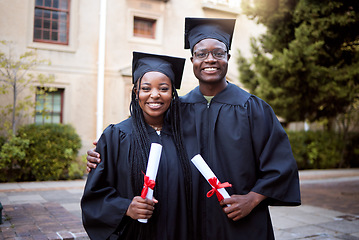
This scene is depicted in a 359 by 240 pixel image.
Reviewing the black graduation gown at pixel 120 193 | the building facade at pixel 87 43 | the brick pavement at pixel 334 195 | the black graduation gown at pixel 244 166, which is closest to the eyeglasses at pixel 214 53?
the black graduation gown at pixel 244 166

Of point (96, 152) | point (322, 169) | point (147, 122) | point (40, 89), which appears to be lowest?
point (322, 169)

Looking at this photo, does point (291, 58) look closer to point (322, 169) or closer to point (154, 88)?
point (154, 88)

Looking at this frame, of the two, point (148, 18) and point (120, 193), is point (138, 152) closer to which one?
point (120, 193)

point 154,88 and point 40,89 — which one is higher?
point 40,89

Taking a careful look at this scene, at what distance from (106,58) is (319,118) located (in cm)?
667

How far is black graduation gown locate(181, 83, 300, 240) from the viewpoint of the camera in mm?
2205

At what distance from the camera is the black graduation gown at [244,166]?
2.21 m

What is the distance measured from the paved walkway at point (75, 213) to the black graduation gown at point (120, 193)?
2455 millimetres

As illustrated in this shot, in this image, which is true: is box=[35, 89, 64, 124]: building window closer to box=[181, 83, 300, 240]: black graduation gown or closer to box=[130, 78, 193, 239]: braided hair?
box=[130, 78, 193, 239]: braided hair

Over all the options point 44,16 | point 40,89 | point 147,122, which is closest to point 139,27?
point 44,16

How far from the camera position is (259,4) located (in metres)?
7.47

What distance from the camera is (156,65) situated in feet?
7.61

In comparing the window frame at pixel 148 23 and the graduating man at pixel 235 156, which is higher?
the window frame at pixel 148 23

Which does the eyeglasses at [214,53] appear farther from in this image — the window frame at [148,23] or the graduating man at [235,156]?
the window frame at [148,23]
